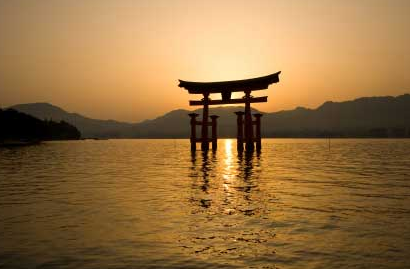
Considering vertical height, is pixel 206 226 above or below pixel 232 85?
below

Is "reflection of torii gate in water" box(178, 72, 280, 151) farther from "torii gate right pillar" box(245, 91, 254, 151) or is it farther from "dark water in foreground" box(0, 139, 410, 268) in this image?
"dark water in foreground" box(0, 139, 410, 268)

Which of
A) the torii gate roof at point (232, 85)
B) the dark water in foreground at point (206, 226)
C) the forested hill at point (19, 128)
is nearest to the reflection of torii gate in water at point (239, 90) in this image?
the torii gate roof at point (232, 85)

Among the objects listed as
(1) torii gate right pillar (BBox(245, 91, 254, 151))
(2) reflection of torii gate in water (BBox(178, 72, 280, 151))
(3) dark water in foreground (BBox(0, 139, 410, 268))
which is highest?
(2) reflection of torii gate in water (BBox(178, 72, 280, 151))

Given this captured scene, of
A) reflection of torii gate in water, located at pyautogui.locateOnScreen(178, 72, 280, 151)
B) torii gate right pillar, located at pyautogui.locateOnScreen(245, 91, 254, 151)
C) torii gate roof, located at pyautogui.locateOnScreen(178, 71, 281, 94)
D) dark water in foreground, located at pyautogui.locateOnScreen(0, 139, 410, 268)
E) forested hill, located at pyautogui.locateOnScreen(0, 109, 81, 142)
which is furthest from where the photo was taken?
forested hill, located at pyautogui.locateOnScreen(0, 109, 81, 142)

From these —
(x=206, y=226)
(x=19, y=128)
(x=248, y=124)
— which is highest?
(x=19, y=128)

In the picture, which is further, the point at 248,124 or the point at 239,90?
the point at 248,124

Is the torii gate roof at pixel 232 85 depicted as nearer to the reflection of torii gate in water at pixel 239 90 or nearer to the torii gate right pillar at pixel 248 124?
the reflection of torii gate in water at pixel 239 90

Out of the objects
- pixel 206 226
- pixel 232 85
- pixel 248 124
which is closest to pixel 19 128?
pixel 232 85

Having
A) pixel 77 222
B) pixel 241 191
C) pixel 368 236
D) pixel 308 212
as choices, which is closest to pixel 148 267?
pixel 77 222

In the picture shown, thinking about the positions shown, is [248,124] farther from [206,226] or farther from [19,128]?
[19,128]

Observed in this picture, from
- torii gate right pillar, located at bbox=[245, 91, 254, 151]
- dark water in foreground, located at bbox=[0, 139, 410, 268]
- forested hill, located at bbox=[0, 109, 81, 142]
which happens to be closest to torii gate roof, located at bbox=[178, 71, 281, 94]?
torii gate right pillar, located at bbox=[245, 91, 254, 151]

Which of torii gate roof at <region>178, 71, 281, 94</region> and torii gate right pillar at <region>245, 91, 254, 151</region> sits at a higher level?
torii gate roof at <region>178, 71, 281, 94</region>

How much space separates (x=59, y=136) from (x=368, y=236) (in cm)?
13211

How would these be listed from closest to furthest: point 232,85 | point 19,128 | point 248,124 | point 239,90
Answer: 1. point 232,85
2. point 239,90
3. point 248,124
4. point 19,128
